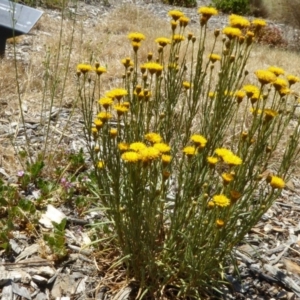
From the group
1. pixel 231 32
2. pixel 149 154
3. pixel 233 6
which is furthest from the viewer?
pixel 233 6

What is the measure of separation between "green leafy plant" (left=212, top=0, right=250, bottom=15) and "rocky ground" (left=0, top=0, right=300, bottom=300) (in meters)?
12.5

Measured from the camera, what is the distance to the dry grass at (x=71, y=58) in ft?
14.3

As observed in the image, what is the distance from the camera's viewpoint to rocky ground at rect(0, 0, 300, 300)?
7.66 ft

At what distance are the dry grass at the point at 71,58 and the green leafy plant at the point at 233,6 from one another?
5.04 metres

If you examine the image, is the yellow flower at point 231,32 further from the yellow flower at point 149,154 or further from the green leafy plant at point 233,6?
the green leafy plant at point 233,6

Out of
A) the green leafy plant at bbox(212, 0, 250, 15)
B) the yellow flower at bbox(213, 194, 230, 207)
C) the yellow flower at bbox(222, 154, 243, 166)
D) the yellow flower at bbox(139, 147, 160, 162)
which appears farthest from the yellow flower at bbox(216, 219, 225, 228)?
the green leafy plant at bbox(212, 0, 250, 15)

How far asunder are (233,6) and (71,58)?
33.3ft

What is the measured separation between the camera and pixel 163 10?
1262 centimetres

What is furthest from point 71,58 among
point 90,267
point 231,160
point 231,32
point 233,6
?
point 233,6

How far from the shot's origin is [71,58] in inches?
228

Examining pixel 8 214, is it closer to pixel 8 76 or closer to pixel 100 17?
pixel 8 76

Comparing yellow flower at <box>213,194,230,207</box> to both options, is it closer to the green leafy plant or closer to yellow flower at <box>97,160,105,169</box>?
yellow flower at <box>97,160,105,169</box>

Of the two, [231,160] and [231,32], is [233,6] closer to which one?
[231,32]

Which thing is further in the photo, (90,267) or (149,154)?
(90,267)
